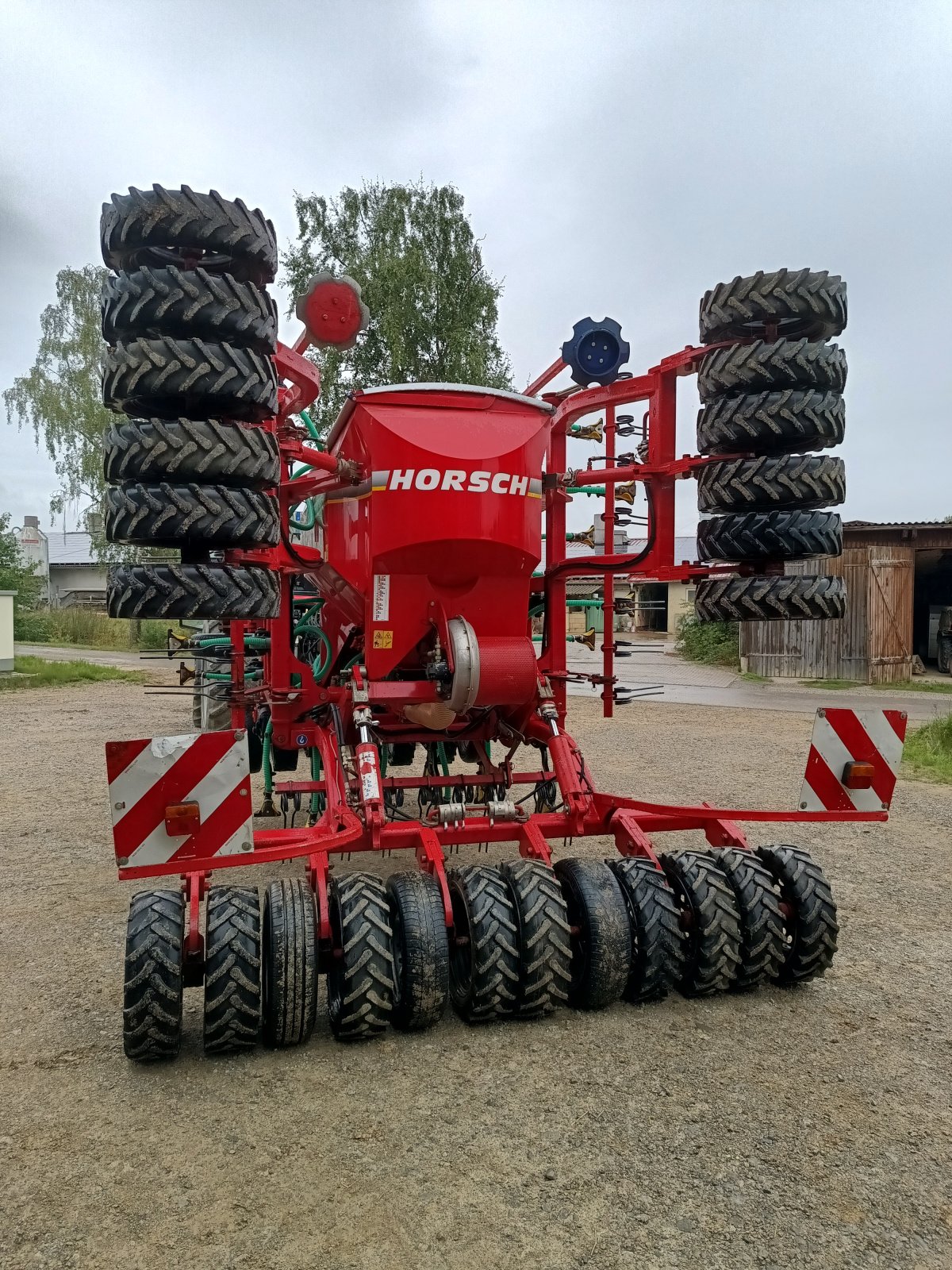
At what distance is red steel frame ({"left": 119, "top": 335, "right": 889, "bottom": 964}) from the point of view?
346cm

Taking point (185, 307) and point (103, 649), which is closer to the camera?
point (185, 307)

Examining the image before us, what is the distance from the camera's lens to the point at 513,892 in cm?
Answer: 314

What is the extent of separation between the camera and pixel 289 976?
9.32ft

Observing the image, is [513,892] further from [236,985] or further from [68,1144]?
[68,1144]

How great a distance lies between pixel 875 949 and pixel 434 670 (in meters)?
2.23

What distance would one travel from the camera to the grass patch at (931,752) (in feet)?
26.0

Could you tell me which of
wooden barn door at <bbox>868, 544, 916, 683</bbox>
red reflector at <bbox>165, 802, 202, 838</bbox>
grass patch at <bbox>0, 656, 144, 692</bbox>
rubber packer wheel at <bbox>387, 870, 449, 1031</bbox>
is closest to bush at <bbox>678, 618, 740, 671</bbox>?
wooden barn door at <bbox>868, 544, 916, 683</bbox>

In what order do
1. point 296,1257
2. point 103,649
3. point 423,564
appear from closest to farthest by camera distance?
point 296,1257 → point 423,564 → point 103,649

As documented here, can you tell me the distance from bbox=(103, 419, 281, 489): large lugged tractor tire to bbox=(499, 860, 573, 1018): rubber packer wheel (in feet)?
5.87

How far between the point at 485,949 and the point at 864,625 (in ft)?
54.7

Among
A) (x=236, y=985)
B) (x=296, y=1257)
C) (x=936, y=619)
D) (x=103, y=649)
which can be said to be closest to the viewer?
(x=296, y=1257)

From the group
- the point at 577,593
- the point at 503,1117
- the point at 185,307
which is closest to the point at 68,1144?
the point at 503,1117

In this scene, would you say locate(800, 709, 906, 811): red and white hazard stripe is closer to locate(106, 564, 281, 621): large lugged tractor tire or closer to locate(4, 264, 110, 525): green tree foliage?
locate(106, 564, 281, 621): large lugged tractor tire

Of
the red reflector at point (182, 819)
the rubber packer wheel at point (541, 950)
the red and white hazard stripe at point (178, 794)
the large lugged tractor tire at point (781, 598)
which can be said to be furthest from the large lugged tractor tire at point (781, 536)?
the red reflector at point (182, 819)
